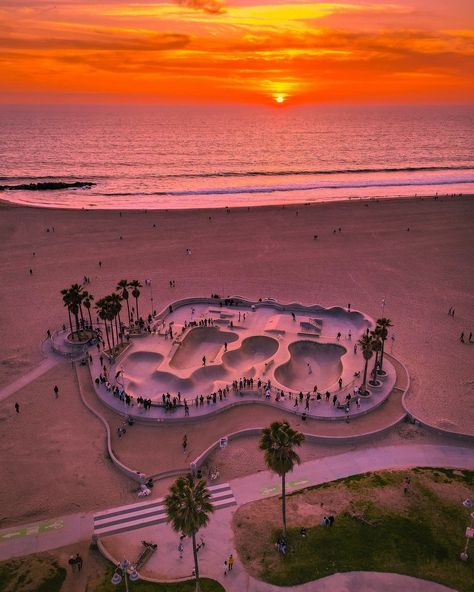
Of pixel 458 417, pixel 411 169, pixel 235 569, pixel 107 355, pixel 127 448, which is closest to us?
pixel 235 569

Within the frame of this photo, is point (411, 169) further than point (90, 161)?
No

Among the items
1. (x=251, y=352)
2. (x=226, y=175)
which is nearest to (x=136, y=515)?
(x=251, y=352)


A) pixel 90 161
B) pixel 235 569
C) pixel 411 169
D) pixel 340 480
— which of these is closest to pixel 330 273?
pixel 340 480

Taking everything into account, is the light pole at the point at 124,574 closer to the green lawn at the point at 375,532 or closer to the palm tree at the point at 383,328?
the green lawn at the point at 375,532

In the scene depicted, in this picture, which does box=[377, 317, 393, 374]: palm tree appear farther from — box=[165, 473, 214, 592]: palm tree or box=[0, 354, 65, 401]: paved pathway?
box=[0, 354, 65, 401]: paved pathway

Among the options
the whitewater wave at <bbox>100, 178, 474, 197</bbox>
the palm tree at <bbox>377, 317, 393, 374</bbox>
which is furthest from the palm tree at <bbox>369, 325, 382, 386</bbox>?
the whitewater wave at <bbox>100, 178, 474, 197</bbox>

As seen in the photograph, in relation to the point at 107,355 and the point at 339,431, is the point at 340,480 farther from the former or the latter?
the point at 107,355

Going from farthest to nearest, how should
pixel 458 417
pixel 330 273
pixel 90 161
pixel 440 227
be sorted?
1. pixel 90 161
2. pixel 440 227
3. pixel 330 273
4. pixel 458 417
